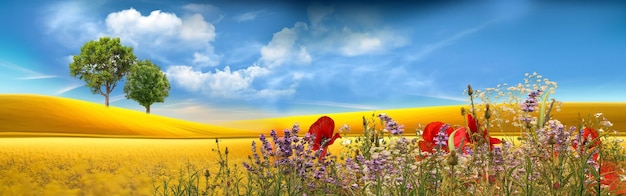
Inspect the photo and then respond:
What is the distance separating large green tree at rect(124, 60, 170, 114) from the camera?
31266 millimetres

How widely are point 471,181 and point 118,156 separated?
3.40 meters

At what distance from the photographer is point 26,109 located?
15727 millimetres

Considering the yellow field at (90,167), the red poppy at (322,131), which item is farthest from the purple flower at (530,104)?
the yellow field at (90,167)

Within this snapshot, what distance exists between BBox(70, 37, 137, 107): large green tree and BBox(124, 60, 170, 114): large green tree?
66cm

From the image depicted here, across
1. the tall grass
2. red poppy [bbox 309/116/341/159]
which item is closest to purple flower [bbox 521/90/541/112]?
the tall grass

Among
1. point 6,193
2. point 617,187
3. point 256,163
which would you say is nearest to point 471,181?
point 617,187

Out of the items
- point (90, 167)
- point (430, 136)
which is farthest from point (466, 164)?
point (90, 167)

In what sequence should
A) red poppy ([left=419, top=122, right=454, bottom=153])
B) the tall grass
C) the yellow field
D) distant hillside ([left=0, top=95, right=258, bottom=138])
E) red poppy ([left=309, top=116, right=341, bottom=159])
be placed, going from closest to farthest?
1. the tall grass
2. red poppy ([left=419, top=122, right=454, bottom=153])
3. red poppy ([left=309, top=116, right=341, bottom=159])
4. the yellow field
5. distant hillside ([left=0, top=95, right=258, bottom=138])

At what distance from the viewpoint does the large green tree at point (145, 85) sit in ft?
103

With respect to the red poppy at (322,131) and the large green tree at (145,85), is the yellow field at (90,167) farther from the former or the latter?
the large green tree at (145,85)

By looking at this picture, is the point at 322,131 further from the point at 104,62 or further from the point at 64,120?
the point at 104,62

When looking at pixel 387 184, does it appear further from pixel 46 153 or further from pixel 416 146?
pixel 46 153

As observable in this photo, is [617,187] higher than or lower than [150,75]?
lower

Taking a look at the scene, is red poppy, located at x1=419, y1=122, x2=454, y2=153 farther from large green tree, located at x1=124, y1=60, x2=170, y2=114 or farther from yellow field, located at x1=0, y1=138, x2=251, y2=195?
large green tree, located at x1=124, y1=60, x2=170, y2=114
